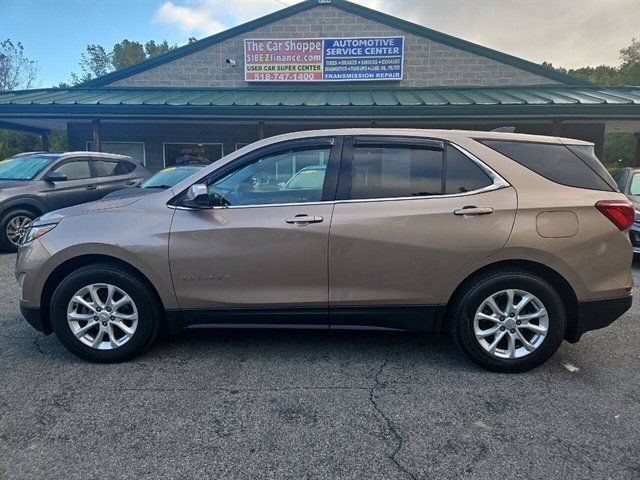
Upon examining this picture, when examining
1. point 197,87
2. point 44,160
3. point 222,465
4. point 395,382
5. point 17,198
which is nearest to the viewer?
point 222,465

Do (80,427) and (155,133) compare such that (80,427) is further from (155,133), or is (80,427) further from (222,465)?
(155,133)

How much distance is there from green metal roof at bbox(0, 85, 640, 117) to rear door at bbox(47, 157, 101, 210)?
13.0ft

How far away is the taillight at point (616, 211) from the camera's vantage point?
2.92 metres

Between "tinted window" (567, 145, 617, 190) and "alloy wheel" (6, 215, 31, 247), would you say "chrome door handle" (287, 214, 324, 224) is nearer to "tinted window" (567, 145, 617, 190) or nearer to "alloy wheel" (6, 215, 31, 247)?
"tinted window" (567, 145, 617, 190)

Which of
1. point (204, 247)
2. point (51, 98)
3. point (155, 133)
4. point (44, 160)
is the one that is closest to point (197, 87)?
point (155, 133)

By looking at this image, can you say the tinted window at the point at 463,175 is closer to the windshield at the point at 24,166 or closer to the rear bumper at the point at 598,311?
the rear bumper at the point at 598,311

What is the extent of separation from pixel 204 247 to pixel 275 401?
121 centimetres

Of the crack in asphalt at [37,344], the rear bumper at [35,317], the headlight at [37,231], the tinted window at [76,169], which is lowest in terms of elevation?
the crack in asphalt at [37,344]

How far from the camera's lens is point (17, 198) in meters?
6.92

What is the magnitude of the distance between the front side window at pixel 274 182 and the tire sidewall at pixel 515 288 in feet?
4.52

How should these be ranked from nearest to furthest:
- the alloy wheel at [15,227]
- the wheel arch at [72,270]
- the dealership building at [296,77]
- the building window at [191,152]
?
the wheel arch at [72,270] < the alloy wheel at [15,227] < the dealership building at [296,77] < the building window at [191,152]

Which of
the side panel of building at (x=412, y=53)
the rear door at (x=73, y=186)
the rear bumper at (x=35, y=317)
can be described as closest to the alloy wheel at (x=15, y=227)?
the rear door at (x=73, y=186)

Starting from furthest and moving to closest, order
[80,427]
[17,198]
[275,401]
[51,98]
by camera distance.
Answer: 1. [51,98]
2. [17,198]
3. [275,401]
4. [80,427]

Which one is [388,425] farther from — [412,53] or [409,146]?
[412,53]
